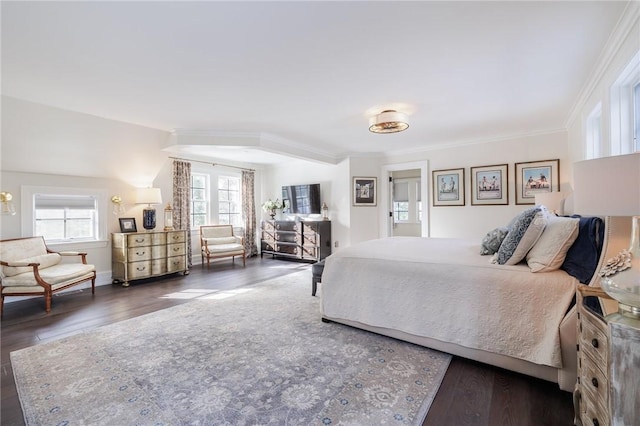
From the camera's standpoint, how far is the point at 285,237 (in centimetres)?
661

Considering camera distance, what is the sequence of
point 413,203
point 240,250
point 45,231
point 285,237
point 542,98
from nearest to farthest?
point 542,98
point 45,231
point 240,250
point 285,237
point 413,203

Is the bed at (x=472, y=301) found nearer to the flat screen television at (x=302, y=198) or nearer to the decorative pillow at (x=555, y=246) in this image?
the decorative pillow at (x=555, y=246)

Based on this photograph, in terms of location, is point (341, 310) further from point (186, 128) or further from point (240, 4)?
point (186, 128)

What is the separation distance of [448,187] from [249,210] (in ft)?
14.9

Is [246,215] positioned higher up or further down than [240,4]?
further down

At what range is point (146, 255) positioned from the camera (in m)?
4.54

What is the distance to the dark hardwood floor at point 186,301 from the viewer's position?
1557 millimetres

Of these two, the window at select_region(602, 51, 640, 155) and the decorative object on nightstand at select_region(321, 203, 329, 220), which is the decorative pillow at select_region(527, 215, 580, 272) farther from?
the decorative object on nightstand at select_region(321, 203, 329, 220)

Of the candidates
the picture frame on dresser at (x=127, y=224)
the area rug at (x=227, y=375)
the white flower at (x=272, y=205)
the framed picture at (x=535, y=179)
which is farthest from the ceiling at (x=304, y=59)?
the white flower at (x=272, y=205)

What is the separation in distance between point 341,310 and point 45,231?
4316 mm

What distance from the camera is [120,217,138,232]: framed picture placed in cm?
456

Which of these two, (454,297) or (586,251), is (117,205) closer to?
(454,297)

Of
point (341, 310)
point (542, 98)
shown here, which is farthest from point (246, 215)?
point (542, 98)

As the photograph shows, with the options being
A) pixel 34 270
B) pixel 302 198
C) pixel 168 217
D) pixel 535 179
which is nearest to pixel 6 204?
pixel 34 270
